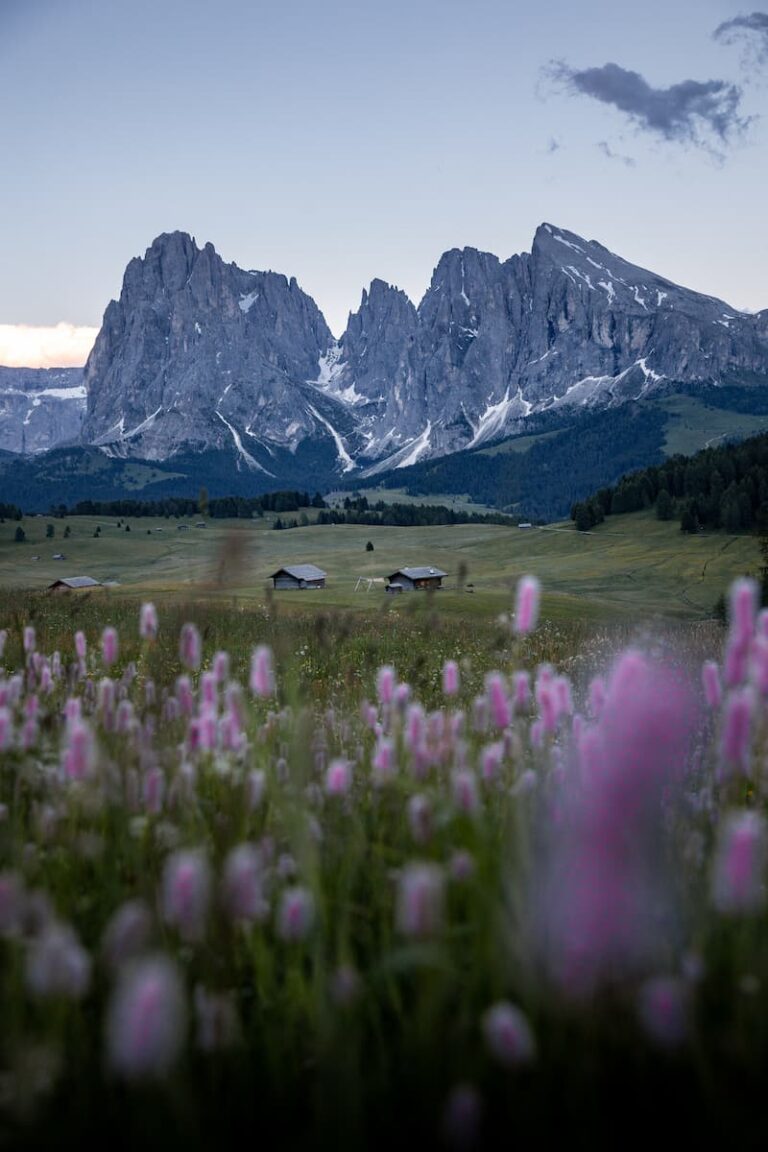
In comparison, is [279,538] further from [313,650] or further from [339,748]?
[339,748]

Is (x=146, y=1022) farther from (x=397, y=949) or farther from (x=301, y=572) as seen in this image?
(x=301, y=572)

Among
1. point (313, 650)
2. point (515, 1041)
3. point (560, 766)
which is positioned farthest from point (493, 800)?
point (313, 650)

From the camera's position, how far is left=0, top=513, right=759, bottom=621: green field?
288 feet

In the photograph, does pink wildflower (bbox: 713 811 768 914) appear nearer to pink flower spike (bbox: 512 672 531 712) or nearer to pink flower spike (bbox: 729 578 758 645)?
pink flower spike (bbox: 729 578 758 645)

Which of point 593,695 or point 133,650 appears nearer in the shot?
point 593,695

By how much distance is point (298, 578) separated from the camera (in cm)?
11594

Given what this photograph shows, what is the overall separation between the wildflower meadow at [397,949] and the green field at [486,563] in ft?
205

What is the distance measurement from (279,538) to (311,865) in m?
196

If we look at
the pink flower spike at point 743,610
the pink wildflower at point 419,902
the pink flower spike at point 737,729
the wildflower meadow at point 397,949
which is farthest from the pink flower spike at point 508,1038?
the pink flower spike at point 743,610

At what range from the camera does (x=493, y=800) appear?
16.6 ft

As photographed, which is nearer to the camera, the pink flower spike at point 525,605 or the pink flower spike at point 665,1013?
the pink flower spike at point 665,1013

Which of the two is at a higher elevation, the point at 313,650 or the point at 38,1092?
the point at 38,1092

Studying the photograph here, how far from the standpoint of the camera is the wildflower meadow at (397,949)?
2400 mm

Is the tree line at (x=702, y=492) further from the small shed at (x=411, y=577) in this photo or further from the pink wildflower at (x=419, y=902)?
the pink wildflower at (x=419, y=902)
